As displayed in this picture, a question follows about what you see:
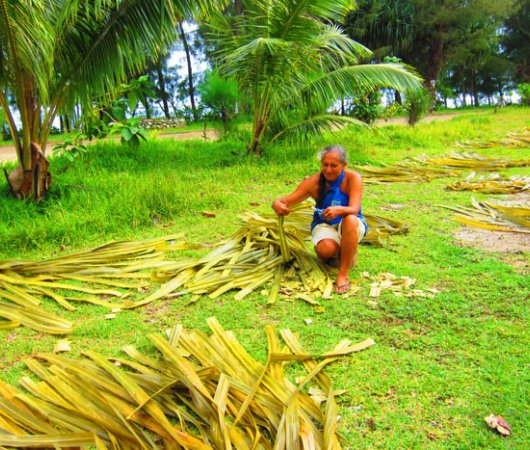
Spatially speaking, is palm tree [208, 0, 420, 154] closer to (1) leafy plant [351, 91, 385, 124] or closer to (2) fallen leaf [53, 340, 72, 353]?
(1) leafy plant [351, 91, 385, 124]

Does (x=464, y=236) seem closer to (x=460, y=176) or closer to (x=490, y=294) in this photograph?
(x=490, y=294)

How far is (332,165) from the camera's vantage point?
3119 mm

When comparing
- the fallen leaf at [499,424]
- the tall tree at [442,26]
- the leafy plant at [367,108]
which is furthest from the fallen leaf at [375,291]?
the tall tree at [442,26]

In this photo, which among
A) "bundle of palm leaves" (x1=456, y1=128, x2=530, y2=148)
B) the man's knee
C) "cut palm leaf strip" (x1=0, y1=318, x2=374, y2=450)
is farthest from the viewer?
"bundle of palm leaves" (x1=456, y1=128, x2=530, y2=148)

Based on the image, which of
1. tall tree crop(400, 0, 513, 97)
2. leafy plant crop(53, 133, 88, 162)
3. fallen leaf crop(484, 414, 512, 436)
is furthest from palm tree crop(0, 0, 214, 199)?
tall tree crop(400, 0, 513, 97)

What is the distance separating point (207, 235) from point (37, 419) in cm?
266

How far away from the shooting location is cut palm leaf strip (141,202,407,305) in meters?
3.16

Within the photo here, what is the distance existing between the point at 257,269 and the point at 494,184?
394cm

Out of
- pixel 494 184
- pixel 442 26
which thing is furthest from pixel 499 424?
pixel 442 26

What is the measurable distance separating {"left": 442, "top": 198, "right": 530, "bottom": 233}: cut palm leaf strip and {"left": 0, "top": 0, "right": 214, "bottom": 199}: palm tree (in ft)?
11.1

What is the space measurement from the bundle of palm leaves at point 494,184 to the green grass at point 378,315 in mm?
247

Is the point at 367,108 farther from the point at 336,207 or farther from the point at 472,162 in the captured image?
the point at 336,207

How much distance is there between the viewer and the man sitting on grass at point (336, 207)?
310 centimetres

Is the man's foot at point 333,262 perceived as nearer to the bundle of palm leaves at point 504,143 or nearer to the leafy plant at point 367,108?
the bundle of palm leaves at point 504,143
